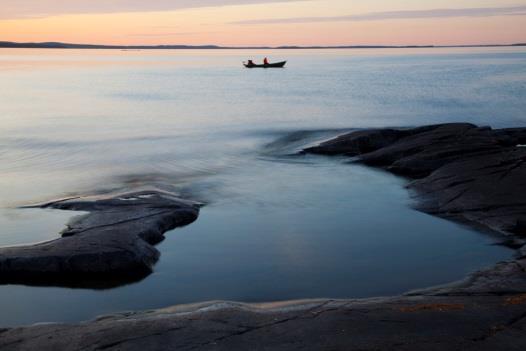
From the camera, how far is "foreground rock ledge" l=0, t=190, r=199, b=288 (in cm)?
1109

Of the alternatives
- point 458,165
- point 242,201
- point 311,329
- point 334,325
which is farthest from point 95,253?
point 458,165

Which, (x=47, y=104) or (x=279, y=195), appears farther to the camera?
(x=47, y=104)

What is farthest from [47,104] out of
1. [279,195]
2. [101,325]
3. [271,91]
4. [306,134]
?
[101,325]

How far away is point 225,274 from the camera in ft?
38.1

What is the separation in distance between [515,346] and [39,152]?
22.4m

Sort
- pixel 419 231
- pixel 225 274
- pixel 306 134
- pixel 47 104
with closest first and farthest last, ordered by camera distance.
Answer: pixel 225 274, pixel 419 231, pixel 306 134, pixel 47 104

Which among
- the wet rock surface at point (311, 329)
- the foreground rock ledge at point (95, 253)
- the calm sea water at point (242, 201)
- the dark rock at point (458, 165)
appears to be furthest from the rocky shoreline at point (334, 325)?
the dark rock at point (458, 165)

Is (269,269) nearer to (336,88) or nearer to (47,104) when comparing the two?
(47,104)

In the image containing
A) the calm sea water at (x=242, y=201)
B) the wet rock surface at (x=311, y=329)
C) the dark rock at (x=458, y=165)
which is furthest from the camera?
the dark rock at (x=458, y=165)

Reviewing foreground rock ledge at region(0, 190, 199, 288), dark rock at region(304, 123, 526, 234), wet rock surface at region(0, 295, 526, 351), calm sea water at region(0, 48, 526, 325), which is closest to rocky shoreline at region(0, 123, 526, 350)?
wet rock surface at region(0, 295, 526, 351)

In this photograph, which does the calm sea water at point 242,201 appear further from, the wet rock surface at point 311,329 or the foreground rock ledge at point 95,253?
the wet rock surface at point 311,329

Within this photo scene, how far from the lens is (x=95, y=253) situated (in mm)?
11492

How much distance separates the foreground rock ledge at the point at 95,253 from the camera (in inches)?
436

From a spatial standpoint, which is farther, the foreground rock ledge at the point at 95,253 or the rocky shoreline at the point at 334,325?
the foreground rock ledge at the point at 95,253
